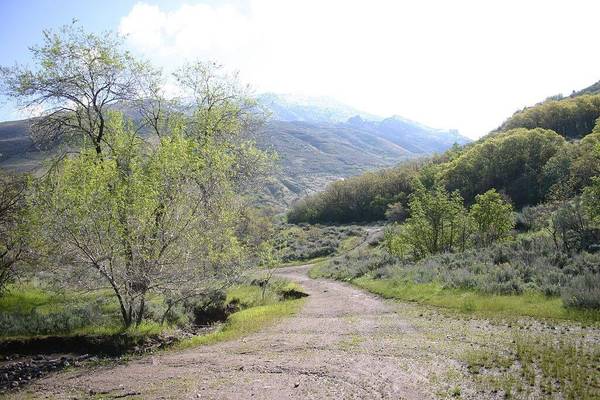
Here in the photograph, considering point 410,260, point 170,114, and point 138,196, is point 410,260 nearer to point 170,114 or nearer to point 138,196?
point 170,114

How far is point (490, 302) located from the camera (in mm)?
17656

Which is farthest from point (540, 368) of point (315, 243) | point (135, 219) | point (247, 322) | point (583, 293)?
point (315, 243)

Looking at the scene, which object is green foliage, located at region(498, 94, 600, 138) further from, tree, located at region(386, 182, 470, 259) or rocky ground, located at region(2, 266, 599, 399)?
rocky ground, located at region(2, 266, 599, 399)

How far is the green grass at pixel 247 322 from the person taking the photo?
1628cm

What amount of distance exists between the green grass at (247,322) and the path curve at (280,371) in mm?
856

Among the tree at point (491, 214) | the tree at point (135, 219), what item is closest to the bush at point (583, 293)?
the tree at point (135, 219)

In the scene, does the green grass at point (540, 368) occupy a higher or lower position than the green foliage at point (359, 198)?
higher

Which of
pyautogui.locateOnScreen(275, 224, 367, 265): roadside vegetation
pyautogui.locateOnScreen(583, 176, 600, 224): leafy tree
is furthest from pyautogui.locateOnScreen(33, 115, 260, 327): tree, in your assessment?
pyautogui.locateOnScreen(275, 224, 367, 265): roadside vegetation

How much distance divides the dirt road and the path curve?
0.08 ft

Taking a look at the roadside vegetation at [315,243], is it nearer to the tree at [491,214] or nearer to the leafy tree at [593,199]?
the tree at [491,214]

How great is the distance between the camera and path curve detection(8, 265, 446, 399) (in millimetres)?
10125

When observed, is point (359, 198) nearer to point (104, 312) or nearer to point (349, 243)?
point (349, 243)

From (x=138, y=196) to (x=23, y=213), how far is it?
5898 millimetres

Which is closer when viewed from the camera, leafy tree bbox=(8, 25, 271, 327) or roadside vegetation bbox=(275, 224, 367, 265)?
leafy tree bbox=(8, 25, 271, 327)
